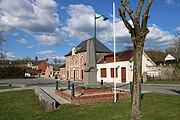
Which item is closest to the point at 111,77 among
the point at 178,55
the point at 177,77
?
the point at 177,77

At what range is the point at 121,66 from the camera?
32688 millimetres

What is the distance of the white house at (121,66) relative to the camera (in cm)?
→ 3127

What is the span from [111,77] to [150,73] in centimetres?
660

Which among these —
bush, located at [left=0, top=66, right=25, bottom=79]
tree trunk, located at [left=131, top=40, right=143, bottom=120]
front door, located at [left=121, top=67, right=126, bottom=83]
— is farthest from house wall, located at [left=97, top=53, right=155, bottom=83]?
bush, located at [left=0, top=66, right=25, bottom=79]

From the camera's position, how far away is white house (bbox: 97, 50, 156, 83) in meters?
31.3

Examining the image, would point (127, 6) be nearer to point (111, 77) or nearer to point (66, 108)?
point (66, 108)

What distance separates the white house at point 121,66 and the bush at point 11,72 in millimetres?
32387

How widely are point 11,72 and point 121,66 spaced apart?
39675mm

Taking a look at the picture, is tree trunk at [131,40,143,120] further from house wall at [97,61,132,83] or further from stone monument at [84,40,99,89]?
house wall at [97,61,132,83]

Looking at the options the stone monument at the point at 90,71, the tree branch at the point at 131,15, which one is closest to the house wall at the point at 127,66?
the stone monument at the point at 90,71

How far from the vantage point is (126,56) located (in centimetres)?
3300

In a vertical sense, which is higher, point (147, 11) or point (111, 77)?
point (147, 11)

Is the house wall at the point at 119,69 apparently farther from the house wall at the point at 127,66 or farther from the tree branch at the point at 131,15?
the tree branch at the point at 131,15

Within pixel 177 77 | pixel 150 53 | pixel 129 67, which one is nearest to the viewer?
pixel 177 77
